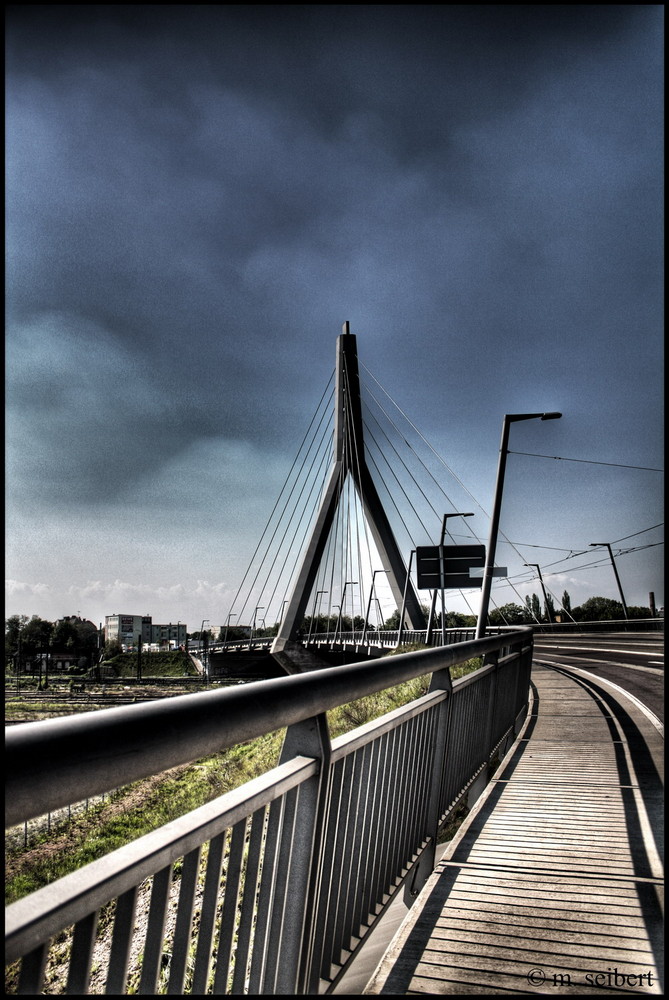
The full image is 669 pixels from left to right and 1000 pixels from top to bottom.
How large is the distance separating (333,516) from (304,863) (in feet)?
81.5

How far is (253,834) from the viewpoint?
152cm

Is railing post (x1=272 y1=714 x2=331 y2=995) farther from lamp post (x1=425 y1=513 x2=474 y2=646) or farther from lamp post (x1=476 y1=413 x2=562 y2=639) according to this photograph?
lamp post (x1=425 y1=513 x2=474 y2=646)

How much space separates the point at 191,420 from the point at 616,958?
88.1 m

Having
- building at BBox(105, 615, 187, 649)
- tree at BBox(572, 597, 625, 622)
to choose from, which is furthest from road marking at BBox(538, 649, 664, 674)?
building at BBox(105, 615, 187, 649)

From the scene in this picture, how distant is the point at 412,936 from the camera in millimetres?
2598

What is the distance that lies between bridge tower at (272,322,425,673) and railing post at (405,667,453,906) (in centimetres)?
2137

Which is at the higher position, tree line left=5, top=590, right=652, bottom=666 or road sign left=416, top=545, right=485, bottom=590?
road sign left=416, top=545, right=485, bottom=590

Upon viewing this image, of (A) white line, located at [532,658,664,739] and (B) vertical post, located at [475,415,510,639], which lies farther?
(B) vertical post, located at [475,415,510,639]

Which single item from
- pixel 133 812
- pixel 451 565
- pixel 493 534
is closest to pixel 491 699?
pixel 493 534

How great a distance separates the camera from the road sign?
19.1 meters

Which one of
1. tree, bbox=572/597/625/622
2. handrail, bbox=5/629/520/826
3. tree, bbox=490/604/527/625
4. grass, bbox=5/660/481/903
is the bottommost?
grass, bbox=5/660/481/903

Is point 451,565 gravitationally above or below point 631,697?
above

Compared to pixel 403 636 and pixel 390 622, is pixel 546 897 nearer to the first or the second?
pixel 403 636

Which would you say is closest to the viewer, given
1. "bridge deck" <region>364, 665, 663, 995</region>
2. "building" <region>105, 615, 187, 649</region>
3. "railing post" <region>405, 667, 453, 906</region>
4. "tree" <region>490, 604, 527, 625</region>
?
"bridge deck" <region>364, 665, 663, 995</region>
